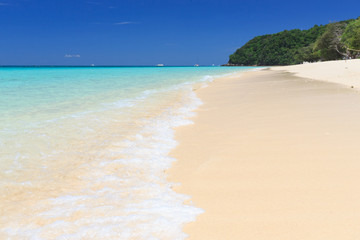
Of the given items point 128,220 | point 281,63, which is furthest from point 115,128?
point 281,63

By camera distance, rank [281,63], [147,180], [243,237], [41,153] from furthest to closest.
A: [281,63]
[41,153]
[147,180]
[243,237]

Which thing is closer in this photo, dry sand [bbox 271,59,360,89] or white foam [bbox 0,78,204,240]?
white foam [bbox 0,78,204,240]

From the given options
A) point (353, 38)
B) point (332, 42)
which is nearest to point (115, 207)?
point (353, 38)

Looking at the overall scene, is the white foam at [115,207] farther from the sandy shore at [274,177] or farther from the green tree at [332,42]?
the green tree at [332,42]

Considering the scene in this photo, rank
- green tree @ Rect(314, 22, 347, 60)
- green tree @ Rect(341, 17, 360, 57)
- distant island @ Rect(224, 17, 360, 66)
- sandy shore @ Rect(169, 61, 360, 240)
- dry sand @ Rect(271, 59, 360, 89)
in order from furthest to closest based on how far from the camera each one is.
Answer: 1. distant island @ Rect(224, 17, 360, 66)
2. green tree @ Rect(314, 22, 347, 60)
3. green tree @ Rect(341, 17, 360, 57)
4. dry sand @ Rect(271, 59, 360, 89)
5. sandy shore @ Rect(169, 61, 360, 240)

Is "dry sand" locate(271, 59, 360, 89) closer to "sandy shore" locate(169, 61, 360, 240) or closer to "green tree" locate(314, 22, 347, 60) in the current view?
"sandy shore" locate(169, 61, 360, 240)

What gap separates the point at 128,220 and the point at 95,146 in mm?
2050

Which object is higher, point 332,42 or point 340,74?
point 332,42

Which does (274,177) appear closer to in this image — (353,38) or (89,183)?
(89,183)

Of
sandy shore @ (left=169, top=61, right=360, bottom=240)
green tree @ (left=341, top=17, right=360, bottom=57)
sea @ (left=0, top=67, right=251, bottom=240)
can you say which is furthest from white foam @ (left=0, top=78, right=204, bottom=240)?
green tree @ (left=341, top=17, right=360, bottom=57)

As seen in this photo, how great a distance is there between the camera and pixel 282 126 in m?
4.27

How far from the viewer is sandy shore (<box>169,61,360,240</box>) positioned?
1.68 metres

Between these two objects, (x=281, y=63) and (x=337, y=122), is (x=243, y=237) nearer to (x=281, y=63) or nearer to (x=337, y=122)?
(x=337, y=122)

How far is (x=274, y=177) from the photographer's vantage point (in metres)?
2.42
